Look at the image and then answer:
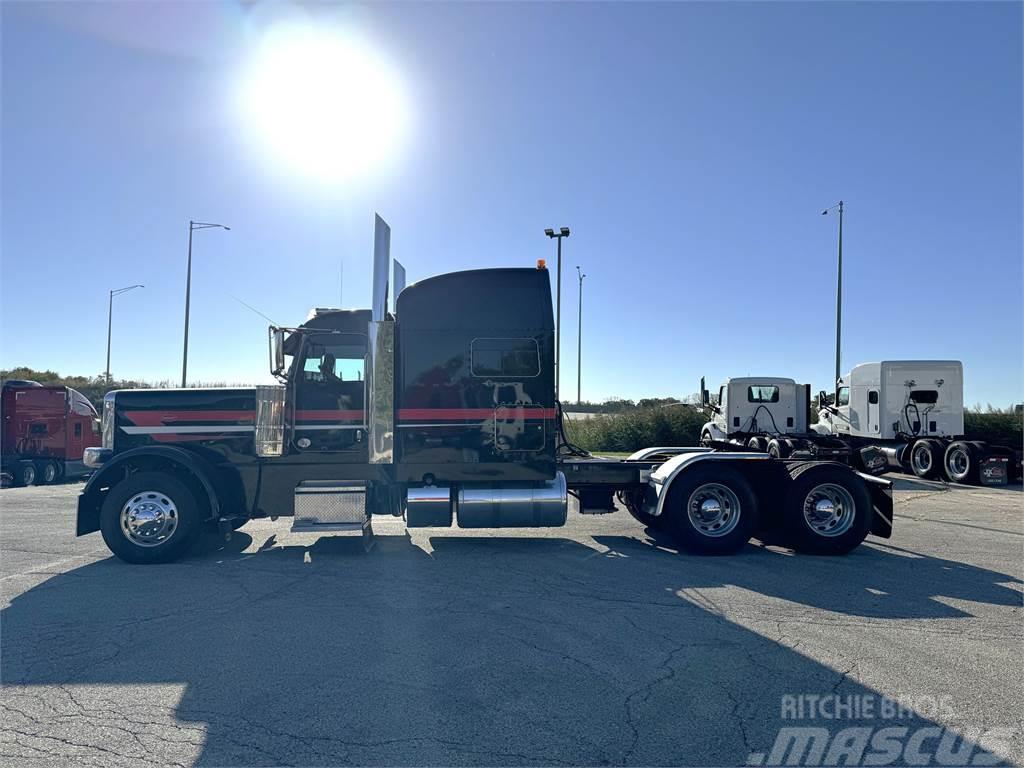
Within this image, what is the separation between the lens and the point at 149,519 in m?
7.09

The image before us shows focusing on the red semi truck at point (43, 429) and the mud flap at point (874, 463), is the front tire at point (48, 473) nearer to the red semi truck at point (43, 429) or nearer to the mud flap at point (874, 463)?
the red semi truck at point (43, 429)

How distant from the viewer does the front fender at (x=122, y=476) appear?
7.19 m

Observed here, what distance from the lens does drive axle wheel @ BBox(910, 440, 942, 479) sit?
1753 centimetres

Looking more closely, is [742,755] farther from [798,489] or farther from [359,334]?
[359,334]

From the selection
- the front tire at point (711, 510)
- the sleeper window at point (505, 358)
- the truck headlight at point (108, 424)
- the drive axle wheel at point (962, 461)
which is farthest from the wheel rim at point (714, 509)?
the drive axle wheel at point (962, 461)

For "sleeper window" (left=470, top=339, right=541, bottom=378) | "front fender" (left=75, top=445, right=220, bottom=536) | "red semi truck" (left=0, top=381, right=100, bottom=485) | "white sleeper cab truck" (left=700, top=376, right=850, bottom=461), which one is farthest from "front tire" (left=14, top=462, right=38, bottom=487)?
"white sleeper cab truck" (left=700, top=376, right=850, bottom=461)

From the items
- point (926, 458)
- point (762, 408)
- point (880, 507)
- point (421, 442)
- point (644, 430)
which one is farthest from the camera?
point (644, 430)

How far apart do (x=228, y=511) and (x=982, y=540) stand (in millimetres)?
9690

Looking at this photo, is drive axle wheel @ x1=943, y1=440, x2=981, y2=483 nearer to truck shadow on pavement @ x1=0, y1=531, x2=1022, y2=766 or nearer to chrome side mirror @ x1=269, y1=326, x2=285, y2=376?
truck shadow on pavement @ x1=0, y1=531, x2=1022, y2=766

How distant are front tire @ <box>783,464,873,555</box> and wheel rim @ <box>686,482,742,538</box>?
0.62 metres

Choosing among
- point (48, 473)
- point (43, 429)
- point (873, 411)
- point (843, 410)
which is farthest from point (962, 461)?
point (43, 429)

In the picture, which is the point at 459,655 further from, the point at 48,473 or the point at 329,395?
the point at 48,473

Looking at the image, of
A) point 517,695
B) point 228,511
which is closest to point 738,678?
point 517,695

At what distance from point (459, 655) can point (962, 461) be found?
57.1ft
